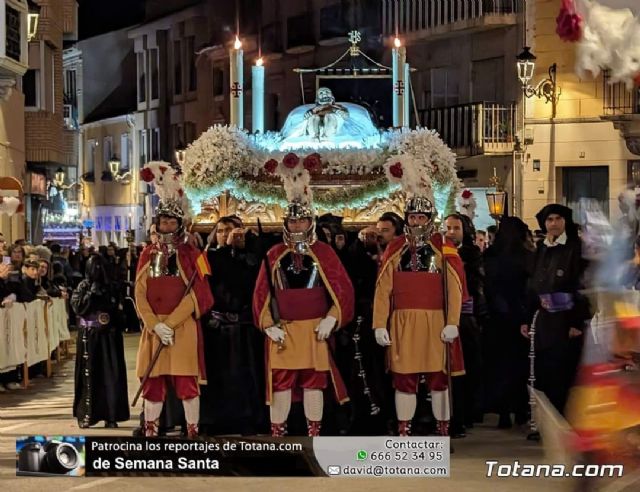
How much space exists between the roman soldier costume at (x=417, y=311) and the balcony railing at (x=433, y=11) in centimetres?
2229

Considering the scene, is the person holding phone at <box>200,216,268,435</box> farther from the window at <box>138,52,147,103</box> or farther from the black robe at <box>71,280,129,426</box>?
the window at <box>138,52,147,103</box>

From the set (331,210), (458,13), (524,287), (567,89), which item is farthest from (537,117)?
(524,287)

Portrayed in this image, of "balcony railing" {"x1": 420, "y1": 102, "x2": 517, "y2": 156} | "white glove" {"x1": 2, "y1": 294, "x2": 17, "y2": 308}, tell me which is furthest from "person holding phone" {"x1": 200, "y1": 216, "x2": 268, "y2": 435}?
"balcony railing" {"x1": 420, "y1": 102, "x2": 517, "y2": 156}

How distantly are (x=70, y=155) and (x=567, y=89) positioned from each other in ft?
47.4

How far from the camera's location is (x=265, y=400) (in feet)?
43.4

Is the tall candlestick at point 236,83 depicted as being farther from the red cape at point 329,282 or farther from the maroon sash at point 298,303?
the maroon sash at point 298,303

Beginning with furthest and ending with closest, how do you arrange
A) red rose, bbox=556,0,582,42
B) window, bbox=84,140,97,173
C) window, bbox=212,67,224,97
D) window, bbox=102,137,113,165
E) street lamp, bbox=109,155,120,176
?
1. window, bbox=84,140,97,173
2. window, bbox=102,137,113,165
3. street lamp, bbox=109,155,120,176
4. window, bbox=212,67,224,97
5. red rose, bbox=556,0,582,42

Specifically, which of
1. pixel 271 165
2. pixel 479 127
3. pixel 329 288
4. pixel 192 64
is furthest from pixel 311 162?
pixel 192 64

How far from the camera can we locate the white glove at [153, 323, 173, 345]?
40.7 ft

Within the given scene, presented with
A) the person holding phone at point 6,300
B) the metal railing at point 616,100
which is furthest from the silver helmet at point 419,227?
the metal railing at point 616,100

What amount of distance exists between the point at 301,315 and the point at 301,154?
Result: 15.4 feet

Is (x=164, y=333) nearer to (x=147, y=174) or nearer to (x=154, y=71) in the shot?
(x=147, y=174)

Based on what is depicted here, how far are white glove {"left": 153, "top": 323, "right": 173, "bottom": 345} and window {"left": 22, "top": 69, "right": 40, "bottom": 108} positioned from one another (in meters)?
24.5

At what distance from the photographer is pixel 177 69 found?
52.9 metres
